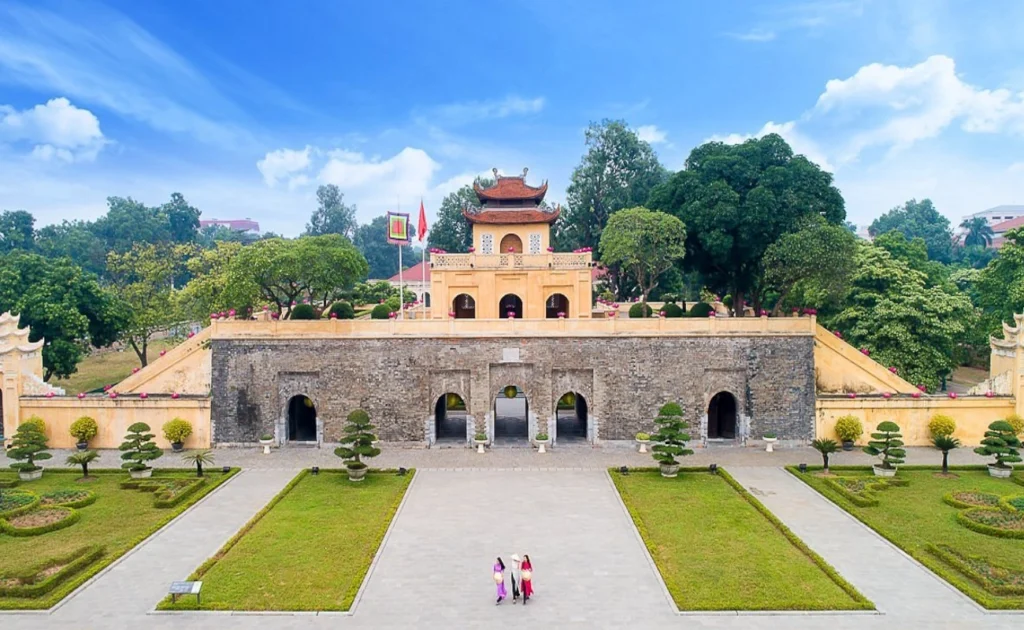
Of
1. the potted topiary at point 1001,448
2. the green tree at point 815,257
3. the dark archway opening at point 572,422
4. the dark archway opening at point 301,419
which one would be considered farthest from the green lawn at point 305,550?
the potted topiary at point 1001,448

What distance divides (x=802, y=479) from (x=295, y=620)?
17112 mm

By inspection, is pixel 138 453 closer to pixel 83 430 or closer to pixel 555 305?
pixel 83 430

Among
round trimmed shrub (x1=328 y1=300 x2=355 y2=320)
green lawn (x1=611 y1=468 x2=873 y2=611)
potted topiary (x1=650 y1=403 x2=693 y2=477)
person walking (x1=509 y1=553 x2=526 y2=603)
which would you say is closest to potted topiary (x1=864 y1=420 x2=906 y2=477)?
green lawn (x1=611 y1=468 x2=873 y2=611)

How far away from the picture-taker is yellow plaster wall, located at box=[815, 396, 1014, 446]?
87.7 feet

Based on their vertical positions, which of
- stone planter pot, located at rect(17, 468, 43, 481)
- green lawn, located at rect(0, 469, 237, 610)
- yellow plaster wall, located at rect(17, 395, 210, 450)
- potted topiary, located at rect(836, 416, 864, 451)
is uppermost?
yellow plaster wall, located at rect(17, 395, 210, 450)

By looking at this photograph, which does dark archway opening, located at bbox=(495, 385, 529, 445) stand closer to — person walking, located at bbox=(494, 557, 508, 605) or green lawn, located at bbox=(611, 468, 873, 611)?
green lawn, located at bbox=(611, 468, 873, 611)

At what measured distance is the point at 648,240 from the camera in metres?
31.4

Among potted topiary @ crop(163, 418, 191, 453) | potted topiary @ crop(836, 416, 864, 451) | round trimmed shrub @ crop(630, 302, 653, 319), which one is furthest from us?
round trimmed shrub @ crop(630, 302, 653, 319)

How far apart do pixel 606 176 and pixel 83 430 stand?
3526cm

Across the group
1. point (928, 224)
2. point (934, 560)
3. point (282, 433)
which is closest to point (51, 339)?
point (282, 433)

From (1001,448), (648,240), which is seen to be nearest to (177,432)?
(648,240)

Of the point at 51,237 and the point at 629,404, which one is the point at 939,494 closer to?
the point at 629,404

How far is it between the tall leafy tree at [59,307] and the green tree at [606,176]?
29941mm

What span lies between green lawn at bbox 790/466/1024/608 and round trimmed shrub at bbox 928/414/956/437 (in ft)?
9.36
